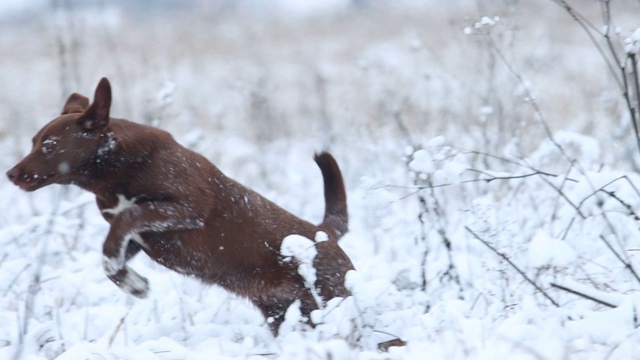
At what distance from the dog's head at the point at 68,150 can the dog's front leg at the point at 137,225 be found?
0.95ft

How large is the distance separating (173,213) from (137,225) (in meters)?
0.15

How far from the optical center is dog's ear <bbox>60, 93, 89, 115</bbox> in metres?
3.95

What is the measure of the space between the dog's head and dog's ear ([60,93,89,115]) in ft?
1.24

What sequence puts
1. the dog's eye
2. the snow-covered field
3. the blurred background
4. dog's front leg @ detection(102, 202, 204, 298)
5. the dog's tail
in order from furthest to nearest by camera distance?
the blurred background, the dog's tail, the dog's eye, dog's front leg @ detection(102, 202, 204, 298), the snow-covered field

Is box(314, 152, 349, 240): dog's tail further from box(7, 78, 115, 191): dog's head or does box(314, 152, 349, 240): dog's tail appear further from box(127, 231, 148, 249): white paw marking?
box(7, 78, 115, 191): dog's head

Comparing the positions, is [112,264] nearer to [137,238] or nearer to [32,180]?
[137,238]

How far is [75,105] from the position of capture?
4.03 meters

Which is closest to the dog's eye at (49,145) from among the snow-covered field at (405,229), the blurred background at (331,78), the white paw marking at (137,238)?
the snow-covered field at (405,229)

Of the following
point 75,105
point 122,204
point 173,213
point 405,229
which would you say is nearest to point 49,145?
point 122,204

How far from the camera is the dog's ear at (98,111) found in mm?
3500

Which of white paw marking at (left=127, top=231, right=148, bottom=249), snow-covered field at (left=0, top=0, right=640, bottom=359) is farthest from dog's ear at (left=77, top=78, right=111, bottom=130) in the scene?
white paw marking at (left=127, top=231, right=148, bottom=249)

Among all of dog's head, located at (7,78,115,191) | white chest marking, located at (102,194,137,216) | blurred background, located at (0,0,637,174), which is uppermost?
blurred background, located at (0,0,637,174)

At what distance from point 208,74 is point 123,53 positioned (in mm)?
3047

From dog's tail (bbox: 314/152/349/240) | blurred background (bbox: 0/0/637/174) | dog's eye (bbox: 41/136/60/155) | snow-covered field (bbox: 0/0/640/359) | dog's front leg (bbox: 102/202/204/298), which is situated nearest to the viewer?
snow-covered field (bbox: 0/0/640/359)
